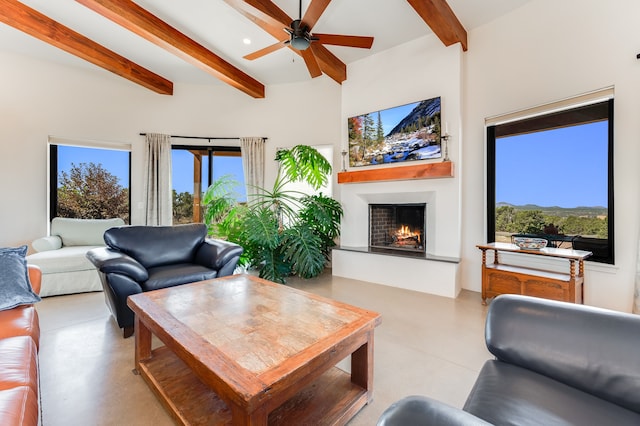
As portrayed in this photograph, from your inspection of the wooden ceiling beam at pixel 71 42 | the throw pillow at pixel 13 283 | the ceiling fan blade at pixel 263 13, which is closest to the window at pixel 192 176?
the wooden ceiling beam at pixel 71 42

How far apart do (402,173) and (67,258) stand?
419 centimetres

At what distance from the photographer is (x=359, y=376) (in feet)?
5.10

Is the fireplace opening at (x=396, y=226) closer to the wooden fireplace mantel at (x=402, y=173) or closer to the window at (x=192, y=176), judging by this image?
the wooden fireplace mantel at (x=402, y=173)

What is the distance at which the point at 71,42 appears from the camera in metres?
3.56

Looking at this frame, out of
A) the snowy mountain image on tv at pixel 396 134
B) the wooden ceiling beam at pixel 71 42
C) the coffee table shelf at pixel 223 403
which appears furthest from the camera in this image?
the snowy mountain image on tv at pixel 396 134

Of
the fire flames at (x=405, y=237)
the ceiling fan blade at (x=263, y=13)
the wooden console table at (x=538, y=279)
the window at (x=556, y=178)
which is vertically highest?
the ceiling fan blade at (x=263, y=13)

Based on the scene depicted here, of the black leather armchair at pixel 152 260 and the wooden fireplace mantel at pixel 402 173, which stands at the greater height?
the wooden fireplace mantel at pixel 402 173

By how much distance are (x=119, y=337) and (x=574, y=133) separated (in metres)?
4.52

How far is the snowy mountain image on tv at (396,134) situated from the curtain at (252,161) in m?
1.81

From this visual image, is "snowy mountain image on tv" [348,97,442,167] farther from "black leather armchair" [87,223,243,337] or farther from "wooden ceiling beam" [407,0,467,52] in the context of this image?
"black leather armchair" [87,223,243,337]

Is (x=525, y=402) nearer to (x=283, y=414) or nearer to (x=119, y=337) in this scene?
(x=283, y=414)

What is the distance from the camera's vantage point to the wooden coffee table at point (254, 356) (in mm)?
1038

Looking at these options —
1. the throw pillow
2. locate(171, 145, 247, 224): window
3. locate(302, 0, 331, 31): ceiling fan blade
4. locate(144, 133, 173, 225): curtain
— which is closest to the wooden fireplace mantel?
locate(302, 0, 331, 31): ceiling fan blade

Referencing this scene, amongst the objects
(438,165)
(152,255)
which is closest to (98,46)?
(152,255)
